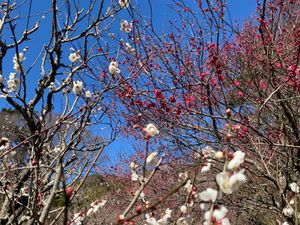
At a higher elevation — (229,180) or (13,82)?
(13,82)

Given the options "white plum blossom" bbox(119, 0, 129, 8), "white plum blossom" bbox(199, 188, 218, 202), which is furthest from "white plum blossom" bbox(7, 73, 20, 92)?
"white plum blossom" bbox(199, 188, 218, 202)

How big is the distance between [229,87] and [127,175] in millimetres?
6425

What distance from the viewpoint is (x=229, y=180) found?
45.5 inches

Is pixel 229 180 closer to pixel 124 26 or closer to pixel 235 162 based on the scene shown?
pixel 235 162

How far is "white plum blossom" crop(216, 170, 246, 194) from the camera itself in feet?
3.72

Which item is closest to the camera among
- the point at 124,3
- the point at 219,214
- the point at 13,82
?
the point at 219,214

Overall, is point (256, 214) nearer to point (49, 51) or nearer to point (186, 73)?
point (186, 73)

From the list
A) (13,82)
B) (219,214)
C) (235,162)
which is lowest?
(219,214)

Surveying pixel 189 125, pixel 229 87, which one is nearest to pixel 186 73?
pixel 189 125

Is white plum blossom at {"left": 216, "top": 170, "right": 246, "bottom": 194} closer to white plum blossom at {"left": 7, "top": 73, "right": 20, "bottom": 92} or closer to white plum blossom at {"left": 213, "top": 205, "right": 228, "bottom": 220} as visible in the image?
white plum blossom at {"left": 213, "top": 205, "right": 228, "bottom": 220}

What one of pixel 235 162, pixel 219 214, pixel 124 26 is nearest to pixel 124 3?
pixel 124 26

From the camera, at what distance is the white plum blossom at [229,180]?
3.72 feet

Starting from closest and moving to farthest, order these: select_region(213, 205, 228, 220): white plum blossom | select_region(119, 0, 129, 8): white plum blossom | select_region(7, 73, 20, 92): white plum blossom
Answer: select_region(213, 205, 228, 220): white plum blossom < select_region(7, 73, 20, 92): white plum blossom < select_region(119, 0, 129, 8): white plum blossom

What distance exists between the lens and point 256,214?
6055 mm
